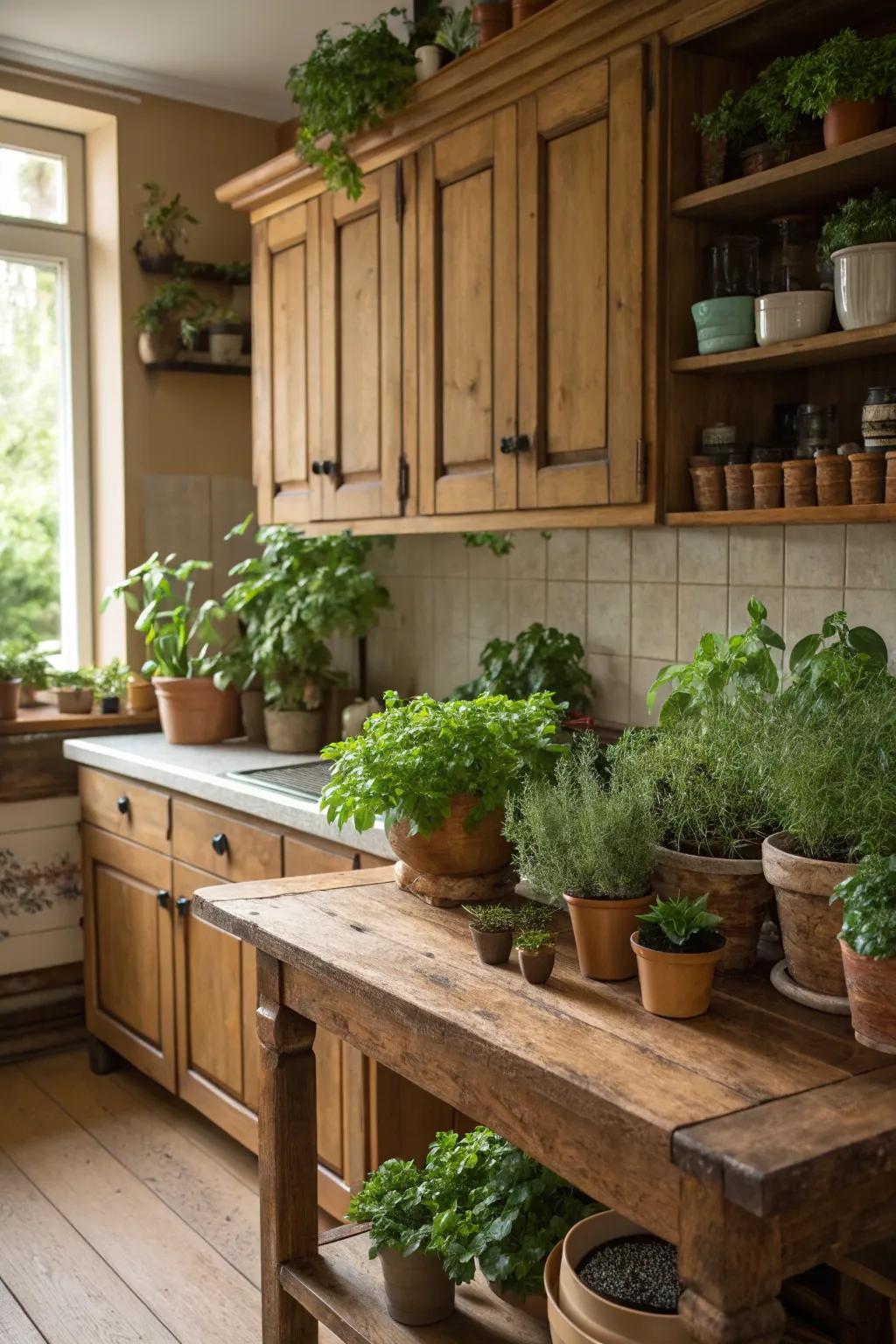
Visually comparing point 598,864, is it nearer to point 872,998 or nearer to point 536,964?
point 536,964

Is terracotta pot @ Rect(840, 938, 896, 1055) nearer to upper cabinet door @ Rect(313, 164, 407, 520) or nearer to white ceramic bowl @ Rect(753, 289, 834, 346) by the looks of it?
white ceramic bowl @ Rect(753, 289, 834, 346)

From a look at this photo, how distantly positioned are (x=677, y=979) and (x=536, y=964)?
19cm

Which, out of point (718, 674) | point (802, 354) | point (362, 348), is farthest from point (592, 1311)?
point (362, 348)

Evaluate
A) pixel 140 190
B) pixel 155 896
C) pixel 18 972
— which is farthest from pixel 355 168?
pixel 18 972

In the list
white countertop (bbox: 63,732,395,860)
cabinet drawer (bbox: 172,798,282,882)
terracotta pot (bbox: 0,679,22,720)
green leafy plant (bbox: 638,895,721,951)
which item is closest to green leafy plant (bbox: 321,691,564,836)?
green leafy plant (bbox: 638,895,721,951)

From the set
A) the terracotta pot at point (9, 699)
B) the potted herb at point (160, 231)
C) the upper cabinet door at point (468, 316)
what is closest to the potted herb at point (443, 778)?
the upper cabinet door at point (468, 316)

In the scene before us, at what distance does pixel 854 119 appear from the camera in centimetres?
192

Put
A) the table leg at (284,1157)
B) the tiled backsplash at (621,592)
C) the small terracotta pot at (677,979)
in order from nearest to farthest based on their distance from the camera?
the small terracotta pot at (677,979) → the table leg at (284,1157) → the tiled backsplash at (621,592)

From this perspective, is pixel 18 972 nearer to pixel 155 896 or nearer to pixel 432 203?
pixel 155 896

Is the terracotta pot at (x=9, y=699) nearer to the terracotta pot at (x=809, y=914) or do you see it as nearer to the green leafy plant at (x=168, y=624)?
the green leafy plant at (x=168, y=624)

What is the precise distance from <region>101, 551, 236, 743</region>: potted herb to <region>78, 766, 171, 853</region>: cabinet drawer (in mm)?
221

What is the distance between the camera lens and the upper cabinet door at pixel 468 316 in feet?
8.33

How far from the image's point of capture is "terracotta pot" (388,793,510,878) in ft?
5.83

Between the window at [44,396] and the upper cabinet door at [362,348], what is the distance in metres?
1.15
